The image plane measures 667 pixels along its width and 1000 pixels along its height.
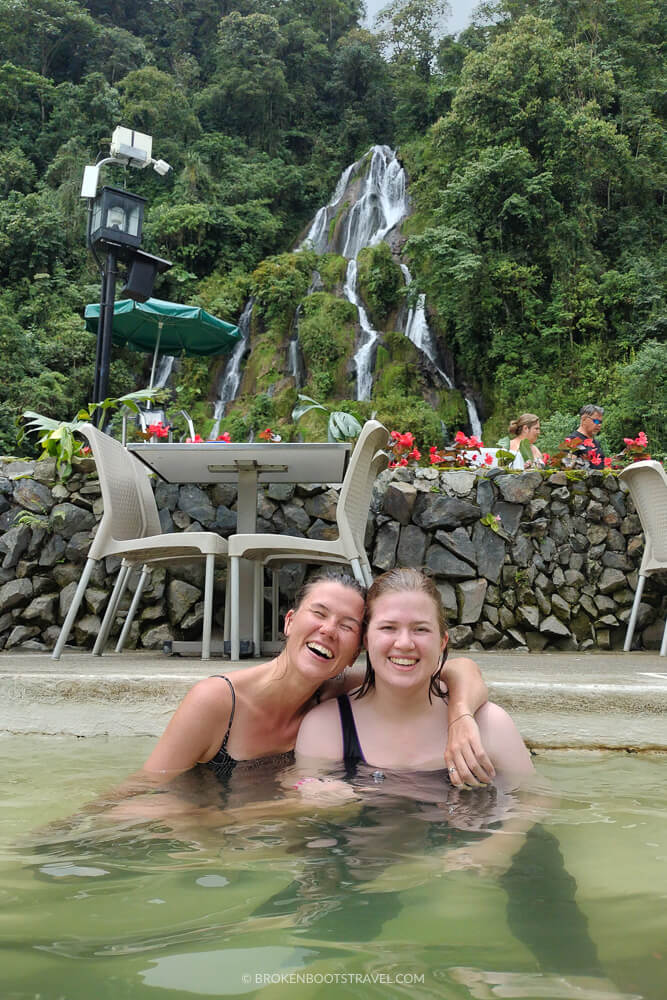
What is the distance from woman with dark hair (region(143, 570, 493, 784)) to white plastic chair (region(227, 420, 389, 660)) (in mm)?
1339

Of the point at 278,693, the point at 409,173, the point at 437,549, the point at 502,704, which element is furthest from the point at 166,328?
the point at 409,173

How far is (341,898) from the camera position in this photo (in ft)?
3.42

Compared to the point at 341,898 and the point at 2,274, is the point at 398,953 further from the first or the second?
the point at 2,274

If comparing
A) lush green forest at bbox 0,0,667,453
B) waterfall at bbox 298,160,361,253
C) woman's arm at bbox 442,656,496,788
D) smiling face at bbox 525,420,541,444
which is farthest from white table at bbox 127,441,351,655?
waterfall at bbox 298,160,361,253

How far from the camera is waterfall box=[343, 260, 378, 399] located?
18.2 meters

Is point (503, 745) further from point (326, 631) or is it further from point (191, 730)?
point (191, 730)

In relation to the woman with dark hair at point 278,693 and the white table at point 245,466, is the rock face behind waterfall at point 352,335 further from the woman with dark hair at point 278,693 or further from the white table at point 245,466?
the woman with dark hair at point 278,693

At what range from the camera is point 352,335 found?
19.0m

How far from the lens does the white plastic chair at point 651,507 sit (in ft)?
13.2

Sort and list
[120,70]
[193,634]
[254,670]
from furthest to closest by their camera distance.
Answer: [120,70]
[193,634]
[254,670]

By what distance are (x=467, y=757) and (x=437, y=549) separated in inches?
123

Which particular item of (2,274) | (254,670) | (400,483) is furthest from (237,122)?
(254,670)

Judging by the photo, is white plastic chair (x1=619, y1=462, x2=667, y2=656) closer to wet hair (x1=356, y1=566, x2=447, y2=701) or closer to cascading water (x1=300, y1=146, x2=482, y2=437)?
wet hair (x1=356, y1=566, x2=447, y2=701)

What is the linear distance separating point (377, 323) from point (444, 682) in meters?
18.7
